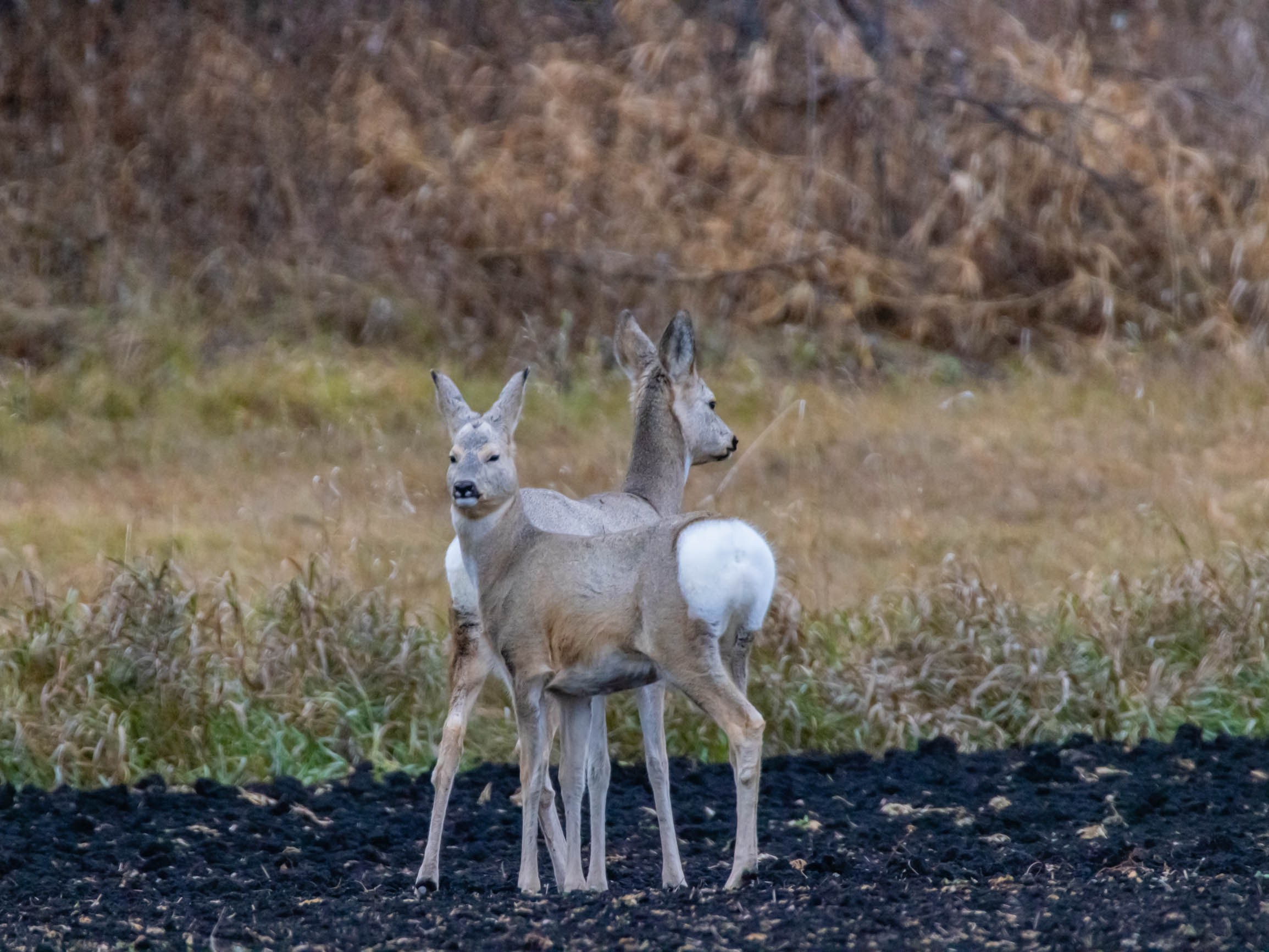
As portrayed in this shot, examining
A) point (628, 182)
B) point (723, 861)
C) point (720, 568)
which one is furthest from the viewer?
point (628, 182)

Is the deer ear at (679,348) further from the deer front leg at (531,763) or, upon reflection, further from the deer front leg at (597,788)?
the deer front leg at (531,763)

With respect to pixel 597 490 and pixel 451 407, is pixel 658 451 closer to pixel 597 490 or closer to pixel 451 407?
pixel 451 407

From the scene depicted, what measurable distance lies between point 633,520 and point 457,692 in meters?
0.87

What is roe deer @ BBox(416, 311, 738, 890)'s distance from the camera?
5.23 m

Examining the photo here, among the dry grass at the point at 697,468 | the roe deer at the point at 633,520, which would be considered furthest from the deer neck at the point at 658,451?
the dry grass at the point at 697,468

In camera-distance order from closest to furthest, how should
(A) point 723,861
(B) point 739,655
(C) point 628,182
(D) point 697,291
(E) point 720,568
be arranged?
(E) point 720,568
(B) point 739,655
(A) point 723,861
(D) point 697,291
(C) point 628,182

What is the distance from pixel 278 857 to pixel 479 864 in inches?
25.0

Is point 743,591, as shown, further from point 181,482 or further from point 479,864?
point 181,482

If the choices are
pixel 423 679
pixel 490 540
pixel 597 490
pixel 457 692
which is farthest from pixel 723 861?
pixel 597 490

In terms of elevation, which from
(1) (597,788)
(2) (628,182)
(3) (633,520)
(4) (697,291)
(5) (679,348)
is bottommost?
(1) (597,788)

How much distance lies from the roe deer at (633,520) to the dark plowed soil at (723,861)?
0.18 m

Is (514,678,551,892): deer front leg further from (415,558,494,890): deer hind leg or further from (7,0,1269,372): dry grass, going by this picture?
(7,0,1269,372): dry grass

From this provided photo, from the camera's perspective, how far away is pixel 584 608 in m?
4.92

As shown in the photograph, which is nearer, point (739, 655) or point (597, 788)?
point (739, 655)
